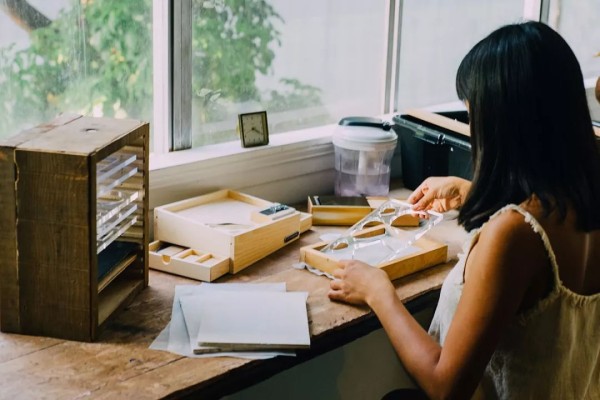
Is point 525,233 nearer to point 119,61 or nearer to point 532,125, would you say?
point 532,125

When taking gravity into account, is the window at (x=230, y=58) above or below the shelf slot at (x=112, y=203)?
above

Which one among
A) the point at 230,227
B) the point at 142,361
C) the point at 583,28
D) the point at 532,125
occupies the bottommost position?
the point at 142,361

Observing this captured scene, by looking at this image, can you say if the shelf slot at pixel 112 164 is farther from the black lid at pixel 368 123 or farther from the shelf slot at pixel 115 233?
the black lid at pixel 368 123

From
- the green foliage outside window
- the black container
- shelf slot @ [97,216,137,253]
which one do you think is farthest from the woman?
the green foliage outside window

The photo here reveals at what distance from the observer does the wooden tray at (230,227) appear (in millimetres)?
1821

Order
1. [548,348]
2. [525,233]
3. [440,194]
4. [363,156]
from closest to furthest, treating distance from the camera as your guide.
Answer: [525,233] → [548,348] → [440,194] → [363,156]

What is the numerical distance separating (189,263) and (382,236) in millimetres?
477

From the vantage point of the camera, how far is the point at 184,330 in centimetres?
153

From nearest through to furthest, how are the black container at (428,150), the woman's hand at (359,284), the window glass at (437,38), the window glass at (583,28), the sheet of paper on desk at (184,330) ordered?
the sheet of paper on desk at (184,330)
the woman's hand at (359,284)
the black container at (428,150)
the window glass at (437,38)
the window glass at (583,28)

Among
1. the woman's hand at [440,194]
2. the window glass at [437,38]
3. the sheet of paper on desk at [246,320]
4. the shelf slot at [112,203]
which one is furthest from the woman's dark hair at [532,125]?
the window glass at [437,38]

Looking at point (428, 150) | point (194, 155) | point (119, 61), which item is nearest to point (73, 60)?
point (119, 61)

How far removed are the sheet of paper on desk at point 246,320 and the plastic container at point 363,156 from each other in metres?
0.70

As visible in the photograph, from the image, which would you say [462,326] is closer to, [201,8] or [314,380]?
[314,380]

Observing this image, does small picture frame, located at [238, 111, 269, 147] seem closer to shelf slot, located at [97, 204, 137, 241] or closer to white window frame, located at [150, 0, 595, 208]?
white window frame, located at [150, 0, 595, 208]
